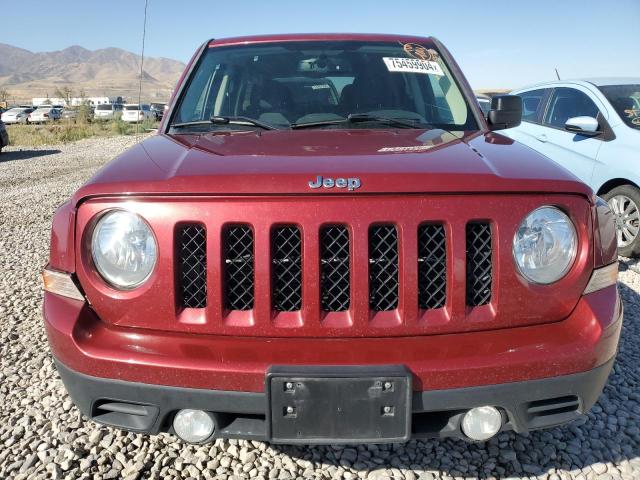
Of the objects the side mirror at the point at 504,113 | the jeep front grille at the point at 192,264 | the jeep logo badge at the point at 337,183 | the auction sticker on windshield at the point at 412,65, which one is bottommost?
the jeep front grille at the point at 192,264

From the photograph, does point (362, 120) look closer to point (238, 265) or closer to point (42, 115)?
point (238, 265)

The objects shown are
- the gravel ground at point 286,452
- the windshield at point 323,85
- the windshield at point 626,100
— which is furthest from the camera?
the windshield at point 626,100

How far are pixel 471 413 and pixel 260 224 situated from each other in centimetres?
91

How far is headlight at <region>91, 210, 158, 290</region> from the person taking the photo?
164 cm

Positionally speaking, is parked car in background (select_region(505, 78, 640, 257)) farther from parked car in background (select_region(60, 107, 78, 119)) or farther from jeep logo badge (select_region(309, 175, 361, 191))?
parked car in background (select_region(60, 107, 78, 119))

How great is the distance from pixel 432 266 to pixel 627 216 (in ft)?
14.3

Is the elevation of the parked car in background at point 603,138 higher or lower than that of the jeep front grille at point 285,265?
higher

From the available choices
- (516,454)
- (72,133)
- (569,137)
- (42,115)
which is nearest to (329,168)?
(516,454)

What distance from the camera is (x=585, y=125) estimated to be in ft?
17.5

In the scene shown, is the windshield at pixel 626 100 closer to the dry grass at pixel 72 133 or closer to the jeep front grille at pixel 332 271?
the jeep front grille at pixel 332 271

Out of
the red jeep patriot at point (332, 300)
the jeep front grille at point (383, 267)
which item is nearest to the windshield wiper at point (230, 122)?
the red jeep patriot at point (332, 300)

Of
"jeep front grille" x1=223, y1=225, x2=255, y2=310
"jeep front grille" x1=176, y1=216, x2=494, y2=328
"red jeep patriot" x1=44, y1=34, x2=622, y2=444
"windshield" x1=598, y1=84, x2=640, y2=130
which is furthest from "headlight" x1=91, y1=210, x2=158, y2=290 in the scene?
"windshield" x1=598, y1=84, x2=640, y2=130

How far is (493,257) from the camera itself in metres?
1.63

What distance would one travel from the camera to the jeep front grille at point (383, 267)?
1.62 meters
